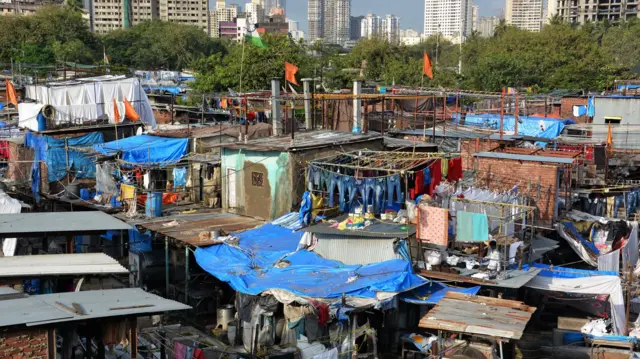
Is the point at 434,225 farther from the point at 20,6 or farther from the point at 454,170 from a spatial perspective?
the point at 20,6

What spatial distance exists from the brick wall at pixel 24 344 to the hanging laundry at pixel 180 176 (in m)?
12.9

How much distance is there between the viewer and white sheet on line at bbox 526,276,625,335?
15578 millimetres

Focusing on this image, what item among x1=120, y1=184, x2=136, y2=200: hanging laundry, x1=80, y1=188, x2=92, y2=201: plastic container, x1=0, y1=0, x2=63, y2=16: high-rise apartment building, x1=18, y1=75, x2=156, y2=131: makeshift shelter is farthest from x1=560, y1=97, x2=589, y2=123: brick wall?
x1=0, y1=0, x2=63, y2=16: high-rise apartment building

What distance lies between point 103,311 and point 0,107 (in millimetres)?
30963

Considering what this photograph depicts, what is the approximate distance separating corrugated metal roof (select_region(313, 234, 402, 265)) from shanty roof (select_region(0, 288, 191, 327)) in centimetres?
574

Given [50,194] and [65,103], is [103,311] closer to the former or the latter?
[50,194]

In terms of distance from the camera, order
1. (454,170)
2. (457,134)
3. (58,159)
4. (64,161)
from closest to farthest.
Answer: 1. (454,170)
2. (58,159)
3. (64,161)
4. (457,134)

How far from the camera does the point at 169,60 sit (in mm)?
83688

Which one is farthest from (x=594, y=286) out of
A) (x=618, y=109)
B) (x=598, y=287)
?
(x=618, y=109)

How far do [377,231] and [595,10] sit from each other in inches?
3990

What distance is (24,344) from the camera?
32.3 ft

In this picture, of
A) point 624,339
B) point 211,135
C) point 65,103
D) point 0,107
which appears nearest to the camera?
point 624,339

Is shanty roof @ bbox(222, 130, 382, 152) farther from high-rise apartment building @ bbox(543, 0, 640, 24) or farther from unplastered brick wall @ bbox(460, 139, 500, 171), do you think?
high-rise apartment building @ bbox(543, 0, 640, 24)

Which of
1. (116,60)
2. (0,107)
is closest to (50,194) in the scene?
(0,107)
